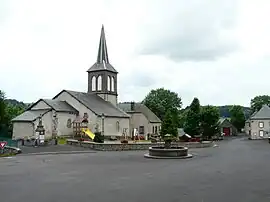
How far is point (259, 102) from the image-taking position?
421 ft

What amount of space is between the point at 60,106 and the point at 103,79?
11946 mm

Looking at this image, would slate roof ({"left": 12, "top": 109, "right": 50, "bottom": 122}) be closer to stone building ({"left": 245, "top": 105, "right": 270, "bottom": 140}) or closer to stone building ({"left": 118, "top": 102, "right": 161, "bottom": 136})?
stone building ({"left": 118, "top": 102, "right": 161, "bottom": 136})

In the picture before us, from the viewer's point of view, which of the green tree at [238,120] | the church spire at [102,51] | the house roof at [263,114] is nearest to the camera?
the church spire at [102,51]

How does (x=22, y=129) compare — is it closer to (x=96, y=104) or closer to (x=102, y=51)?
(x=96, y=104)

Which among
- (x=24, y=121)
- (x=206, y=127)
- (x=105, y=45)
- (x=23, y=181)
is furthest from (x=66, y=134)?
(x=23, y=181)

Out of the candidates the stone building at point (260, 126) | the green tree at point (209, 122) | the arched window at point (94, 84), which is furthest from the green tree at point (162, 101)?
the arched window at point (94, 84)

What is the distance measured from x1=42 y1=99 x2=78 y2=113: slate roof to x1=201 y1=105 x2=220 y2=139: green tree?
29.0 metres

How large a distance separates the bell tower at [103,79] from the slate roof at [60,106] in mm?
8646

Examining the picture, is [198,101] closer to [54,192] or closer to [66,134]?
[66,134]

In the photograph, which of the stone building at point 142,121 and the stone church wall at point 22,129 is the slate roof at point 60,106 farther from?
the stone building at point 142,121

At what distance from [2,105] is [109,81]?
739 inches

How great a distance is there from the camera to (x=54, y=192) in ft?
39.9

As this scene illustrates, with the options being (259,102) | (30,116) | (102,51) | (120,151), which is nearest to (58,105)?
(30,116)

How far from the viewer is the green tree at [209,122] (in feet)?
250
